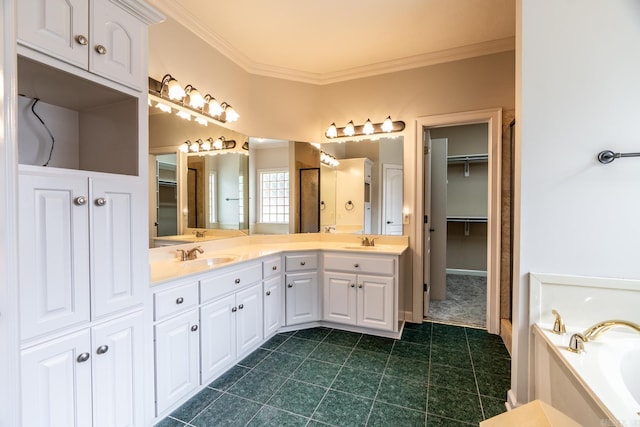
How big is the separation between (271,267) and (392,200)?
152 centimetres

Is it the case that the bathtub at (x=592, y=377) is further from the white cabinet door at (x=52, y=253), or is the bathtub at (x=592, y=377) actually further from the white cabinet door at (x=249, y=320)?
the white cabinet door at (x=52, y=253)

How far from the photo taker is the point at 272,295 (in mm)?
2613

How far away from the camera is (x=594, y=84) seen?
1521mm

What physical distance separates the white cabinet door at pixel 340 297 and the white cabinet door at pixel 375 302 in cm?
7

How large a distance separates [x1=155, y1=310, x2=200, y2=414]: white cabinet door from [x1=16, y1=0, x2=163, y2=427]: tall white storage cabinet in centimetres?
10

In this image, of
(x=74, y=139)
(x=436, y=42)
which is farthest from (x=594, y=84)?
(x=74, y=139)

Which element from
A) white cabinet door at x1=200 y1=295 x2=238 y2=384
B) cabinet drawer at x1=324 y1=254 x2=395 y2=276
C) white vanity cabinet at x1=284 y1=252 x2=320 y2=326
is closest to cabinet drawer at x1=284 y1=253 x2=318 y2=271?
white vanity cabinet at x1=284 y1=252 x2=320 y2=326

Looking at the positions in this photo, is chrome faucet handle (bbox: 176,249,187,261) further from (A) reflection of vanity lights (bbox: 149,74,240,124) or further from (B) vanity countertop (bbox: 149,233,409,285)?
(A) reflection of vanity lights (bbox: 149,74,240,124)

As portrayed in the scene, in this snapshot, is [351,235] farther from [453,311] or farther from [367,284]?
[453,311]

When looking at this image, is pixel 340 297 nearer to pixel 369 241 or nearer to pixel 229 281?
pixel 369 241

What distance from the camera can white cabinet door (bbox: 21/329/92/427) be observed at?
1068mm

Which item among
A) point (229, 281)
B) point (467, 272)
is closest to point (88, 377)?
point (229, 281)

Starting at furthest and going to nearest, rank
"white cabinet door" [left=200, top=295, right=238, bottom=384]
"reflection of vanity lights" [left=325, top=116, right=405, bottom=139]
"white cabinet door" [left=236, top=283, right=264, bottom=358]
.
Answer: "reflection of vanity lights" [left=325, top=116, right=405, bottom=139], "white cabinet door" [left=236, top=283, right=264, bottom=358], "white cabinet door" [left=200, top=295, right=238, bottom=384]

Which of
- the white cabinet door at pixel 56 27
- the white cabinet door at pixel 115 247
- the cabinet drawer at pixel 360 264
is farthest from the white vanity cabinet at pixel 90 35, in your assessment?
the cabinet drawer at pixel 360 264
